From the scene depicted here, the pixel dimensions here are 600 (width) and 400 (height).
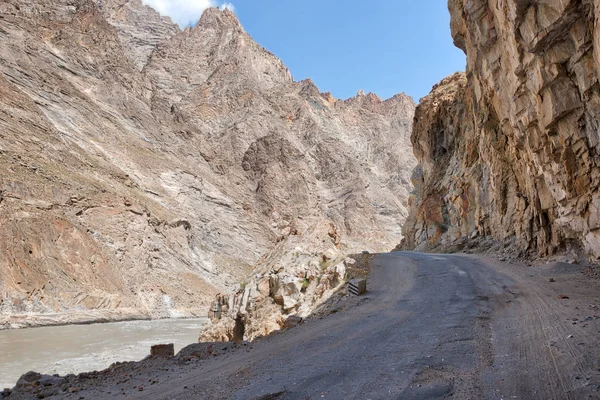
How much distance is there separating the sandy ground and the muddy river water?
10889 millimetres

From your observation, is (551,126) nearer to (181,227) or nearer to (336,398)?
(336,398)

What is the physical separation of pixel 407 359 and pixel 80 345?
72.0ft

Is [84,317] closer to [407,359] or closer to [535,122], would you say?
[407,359]

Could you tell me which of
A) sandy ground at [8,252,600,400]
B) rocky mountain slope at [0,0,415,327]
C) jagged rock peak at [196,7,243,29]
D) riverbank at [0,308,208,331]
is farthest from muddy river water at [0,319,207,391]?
jagged rock peak at [196,7,243,29]

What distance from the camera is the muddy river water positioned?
671 inches

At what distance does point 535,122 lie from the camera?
596 inches

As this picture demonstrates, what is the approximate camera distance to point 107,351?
20.7 m

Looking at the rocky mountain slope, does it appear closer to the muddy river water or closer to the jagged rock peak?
the jagged rock peak

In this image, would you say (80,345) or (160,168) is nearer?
(80,345)

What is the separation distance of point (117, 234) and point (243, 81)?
6771cm

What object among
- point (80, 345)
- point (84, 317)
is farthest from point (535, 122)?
point (84, 317)

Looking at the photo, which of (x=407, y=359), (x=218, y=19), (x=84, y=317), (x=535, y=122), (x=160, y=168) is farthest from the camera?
(x=218, y=19)

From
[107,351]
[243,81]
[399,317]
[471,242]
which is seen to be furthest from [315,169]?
[399,317]

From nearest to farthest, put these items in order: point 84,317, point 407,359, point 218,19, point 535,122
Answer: point 407,359 < point 535,122 < point 84,317 < point 218,19
